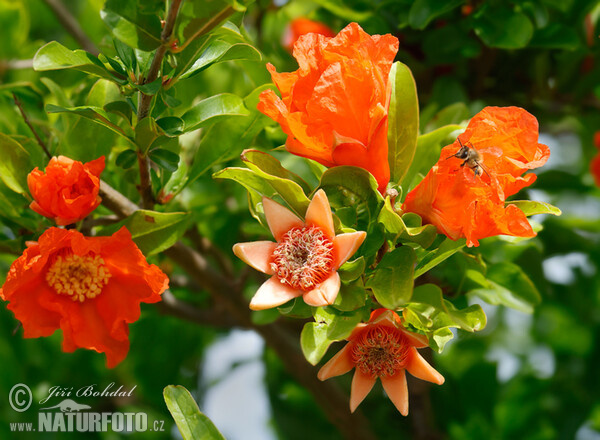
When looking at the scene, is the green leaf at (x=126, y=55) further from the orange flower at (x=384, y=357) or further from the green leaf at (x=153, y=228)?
the orange flower at (x=384, y=357)

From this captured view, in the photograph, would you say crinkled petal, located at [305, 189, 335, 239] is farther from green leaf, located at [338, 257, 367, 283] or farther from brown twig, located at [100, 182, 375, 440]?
brown twig, located at [100, 182, 375, 440]

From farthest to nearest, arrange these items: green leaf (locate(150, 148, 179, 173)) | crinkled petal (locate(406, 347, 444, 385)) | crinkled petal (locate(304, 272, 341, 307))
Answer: green leaf (locate(150, 148, 179, 173)) < crinkled petal (locate(406, 347, 444, 385)) < crinkled petal (locate(304, 272, 341, 307))

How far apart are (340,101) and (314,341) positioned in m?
0.35

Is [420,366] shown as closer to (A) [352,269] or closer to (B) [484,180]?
(A) [352,269]

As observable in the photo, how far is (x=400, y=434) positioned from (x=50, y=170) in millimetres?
1465

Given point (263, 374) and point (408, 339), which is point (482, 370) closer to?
point (263, 374)

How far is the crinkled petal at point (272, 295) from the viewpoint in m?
0.92

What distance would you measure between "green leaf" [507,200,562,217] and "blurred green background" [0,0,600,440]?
21 cm

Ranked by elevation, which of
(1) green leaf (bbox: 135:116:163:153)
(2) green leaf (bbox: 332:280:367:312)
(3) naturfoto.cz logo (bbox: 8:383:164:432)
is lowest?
(3) naturfoto.cz logo (bbox: 8:383:164:432)

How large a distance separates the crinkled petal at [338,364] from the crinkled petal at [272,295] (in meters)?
0.13

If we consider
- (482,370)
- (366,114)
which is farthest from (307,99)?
(482,370)

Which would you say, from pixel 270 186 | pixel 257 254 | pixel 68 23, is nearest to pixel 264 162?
pixel 270 186

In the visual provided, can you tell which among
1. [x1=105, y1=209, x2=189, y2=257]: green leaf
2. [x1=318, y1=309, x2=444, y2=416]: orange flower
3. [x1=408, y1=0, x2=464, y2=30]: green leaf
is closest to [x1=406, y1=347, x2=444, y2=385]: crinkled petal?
[x1=318, y1=309, x2=444, y2=416]: orange flower

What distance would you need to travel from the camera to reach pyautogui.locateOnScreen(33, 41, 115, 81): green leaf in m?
0.97
